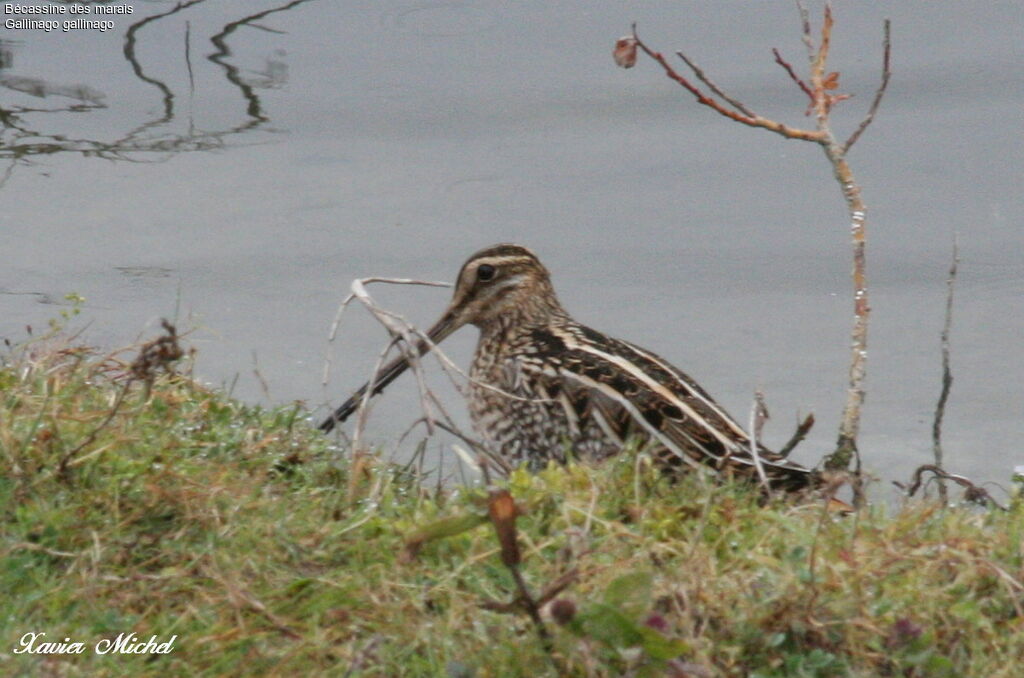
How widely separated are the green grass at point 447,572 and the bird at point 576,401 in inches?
14.5

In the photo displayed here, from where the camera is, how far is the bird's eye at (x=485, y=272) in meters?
6.02

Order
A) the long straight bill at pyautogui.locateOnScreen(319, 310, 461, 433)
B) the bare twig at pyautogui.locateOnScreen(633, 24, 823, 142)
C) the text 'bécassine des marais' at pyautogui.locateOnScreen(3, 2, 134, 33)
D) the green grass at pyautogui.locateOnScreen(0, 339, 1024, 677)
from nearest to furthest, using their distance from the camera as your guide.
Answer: the green grass at pyautogui.locateOnScreen(0, 339, 1024, 677) < the bare twig at pyautogui.locateOnScreen(633, 24, 823, 142) < the long straight bill at pyautogui.locateOnScreen(319, 310, 461, 433) < the text 'bécassine des marais' at pyautogui.locateOnScreen(3, 2, 134, 33)

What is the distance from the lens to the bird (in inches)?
196

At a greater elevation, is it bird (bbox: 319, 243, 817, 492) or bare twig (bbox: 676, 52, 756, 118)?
bare twig (bbox: 676, 52, 756, 118)

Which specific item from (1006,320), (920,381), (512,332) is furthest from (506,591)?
(1006,320)

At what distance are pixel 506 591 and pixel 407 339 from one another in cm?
85

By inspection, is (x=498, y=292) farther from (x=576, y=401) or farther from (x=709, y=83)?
(x=709, y=83)

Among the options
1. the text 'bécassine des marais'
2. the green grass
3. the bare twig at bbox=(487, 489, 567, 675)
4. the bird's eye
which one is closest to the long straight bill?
the bird's eye

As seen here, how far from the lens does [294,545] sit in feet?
13.2

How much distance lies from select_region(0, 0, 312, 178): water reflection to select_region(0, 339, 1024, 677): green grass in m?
3.85

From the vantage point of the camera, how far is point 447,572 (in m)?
3.87

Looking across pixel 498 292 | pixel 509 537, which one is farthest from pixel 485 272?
pixel 509 537

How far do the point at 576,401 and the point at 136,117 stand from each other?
4.14m

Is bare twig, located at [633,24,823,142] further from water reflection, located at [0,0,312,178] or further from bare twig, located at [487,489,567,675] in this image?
water reflection, located at [0,0,312,178]
